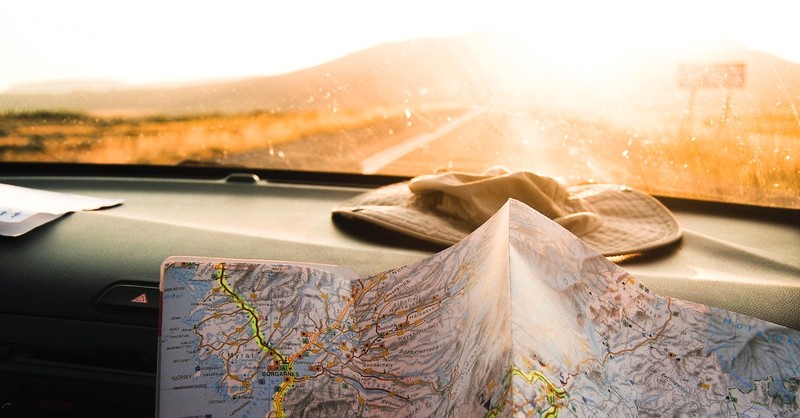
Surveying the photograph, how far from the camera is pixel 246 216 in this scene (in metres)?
2.12

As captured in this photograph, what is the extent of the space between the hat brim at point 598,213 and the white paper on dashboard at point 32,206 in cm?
75

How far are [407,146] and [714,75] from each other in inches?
39.4

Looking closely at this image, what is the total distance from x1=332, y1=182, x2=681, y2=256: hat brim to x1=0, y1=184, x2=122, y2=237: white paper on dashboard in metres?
0.75

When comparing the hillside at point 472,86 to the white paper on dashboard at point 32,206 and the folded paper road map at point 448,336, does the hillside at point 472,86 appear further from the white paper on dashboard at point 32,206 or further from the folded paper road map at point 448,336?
the folded paper road map at point 448,336

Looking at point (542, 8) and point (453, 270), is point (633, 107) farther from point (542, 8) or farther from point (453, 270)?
point (453, 270)

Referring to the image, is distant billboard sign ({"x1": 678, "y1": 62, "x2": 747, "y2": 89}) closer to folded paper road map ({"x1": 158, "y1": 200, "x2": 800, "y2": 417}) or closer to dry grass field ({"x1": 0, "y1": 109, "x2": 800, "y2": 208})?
dry grass field ({"x1": 0, "y1": 109, "x2": 800, "y2": 208})

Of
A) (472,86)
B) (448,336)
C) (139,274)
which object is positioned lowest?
(139,274)

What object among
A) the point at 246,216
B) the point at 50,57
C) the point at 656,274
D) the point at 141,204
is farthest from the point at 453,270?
the point at 50,57

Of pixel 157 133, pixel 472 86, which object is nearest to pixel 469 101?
pixel 472 86

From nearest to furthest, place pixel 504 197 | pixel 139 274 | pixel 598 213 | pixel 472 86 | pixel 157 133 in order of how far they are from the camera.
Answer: pixel 139 274, pixel 504 197, pixel 598 213, pixel 472 86, pixel 157 133

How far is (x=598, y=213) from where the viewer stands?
1963mm

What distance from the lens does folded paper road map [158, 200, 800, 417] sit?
91 centimetres

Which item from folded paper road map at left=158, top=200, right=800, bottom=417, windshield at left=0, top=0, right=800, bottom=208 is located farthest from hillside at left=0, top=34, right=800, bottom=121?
folded paper road map at left=158, top=200, right=800, bottom=417

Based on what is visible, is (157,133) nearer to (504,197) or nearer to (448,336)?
(504,197)
